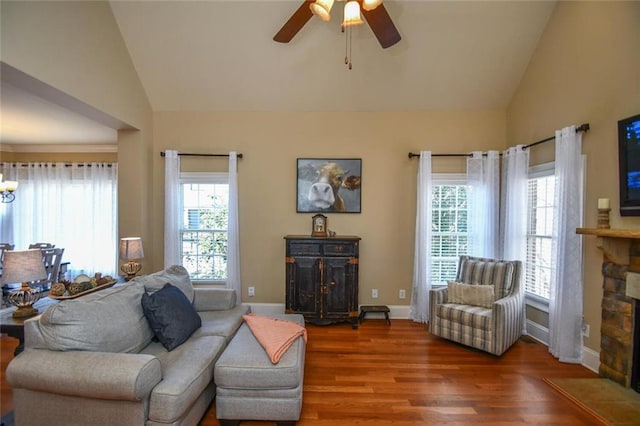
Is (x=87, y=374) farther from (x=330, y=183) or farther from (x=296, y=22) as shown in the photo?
(x=330, y=183)

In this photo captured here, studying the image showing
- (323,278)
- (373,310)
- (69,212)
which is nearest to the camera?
(323,278)

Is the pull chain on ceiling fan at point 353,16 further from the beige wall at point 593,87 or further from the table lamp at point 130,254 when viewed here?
the table lamp at point 130,254

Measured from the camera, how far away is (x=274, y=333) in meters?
2.42

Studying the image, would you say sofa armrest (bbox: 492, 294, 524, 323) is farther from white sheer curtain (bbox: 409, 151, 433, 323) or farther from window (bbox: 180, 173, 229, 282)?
window (bbox: 180, 173, 229, 282)

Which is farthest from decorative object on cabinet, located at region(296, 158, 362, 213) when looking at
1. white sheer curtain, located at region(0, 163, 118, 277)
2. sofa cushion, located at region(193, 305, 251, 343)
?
white sheer curtain, located at region(0, 163, 118, 277)

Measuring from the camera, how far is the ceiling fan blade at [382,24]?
2449 mm

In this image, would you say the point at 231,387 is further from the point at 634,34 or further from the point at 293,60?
the point at 634,34

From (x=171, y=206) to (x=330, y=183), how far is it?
7.30 ft

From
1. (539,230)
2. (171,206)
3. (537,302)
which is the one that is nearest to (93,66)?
(171,206)

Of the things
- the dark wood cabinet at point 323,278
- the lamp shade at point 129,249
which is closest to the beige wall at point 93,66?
the lamp shade at point 129,249

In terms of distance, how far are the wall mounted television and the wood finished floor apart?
1585 mm

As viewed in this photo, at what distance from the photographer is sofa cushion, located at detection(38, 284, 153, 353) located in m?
1.83

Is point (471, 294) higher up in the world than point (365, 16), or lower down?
lower down

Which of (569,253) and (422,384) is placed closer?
(422,384)
